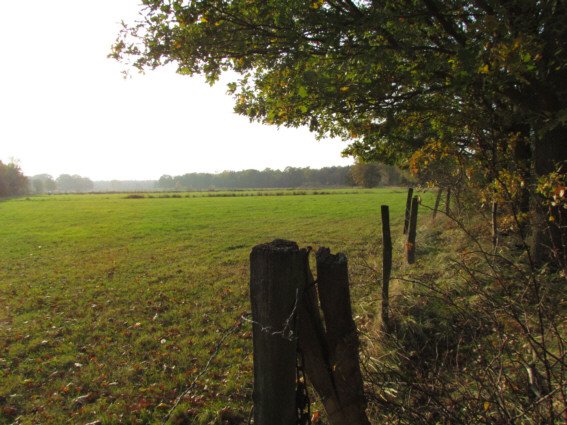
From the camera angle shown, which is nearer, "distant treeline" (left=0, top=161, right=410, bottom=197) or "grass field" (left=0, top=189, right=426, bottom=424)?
"grass field" (left=0, top=189, right=426, bottom=424)

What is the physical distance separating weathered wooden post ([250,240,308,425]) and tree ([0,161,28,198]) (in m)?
118

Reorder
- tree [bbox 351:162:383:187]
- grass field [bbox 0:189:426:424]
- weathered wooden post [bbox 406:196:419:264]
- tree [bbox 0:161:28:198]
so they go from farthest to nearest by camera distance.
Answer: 1. tree [bbox 0:161:28:198]
2. tree [bbox 351:162:383:187]
3. weathered wooden post [bbox 406:196:419:264]
4. grass field [bbox 0:189:426:424]

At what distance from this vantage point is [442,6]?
5.89m

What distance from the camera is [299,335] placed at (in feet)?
7.06

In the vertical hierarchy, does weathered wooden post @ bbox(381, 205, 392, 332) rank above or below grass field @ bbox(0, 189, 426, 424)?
above

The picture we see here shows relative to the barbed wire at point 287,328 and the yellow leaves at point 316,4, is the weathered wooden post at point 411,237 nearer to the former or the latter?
the yellow leaves at point 316,4

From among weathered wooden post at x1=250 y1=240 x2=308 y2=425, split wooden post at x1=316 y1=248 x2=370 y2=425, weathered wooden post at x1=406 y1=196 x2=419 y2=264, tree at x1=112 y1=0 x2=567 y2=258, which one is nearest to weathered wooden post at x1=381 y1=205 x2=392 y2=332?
tree at x1=112 y1=0 x2=567 y2=258

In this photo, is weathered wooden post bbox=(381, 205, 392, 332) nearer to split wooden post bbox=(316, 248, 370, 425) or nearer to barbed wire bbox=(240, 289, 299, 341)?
split wooden post bbox=(316, 248, 370, 425)

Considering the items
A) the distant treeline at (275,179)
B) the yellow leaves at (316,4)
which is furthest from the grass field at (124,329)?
the distant treeline at (275,179)

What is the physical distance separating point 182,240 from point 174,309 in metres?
11.1

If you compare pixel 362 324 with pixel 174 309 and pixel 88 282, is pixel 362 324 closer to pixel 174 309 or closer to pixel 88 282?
pixel 174 309

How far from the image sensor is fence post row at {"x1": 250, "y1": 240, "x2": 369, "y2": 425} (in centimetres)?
198

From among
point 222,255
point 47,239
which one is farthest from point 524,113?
point 47,239

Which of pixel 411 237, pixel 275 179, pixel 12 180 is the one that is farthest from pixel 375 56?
pixel 275 179
